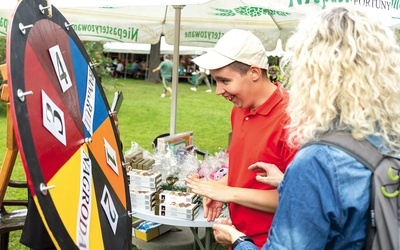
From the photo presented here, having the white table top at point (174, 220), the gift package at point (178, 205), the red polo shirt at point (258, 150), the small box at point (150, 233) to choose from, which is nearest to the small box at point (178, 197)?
the gift package at point (178, 205)

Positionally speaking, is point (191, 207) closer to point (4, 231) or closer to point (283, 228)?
point (4, 231)

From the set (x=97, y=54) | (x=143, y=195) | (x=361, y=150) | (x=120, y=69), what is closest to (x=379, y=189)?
(x=361, y=150)

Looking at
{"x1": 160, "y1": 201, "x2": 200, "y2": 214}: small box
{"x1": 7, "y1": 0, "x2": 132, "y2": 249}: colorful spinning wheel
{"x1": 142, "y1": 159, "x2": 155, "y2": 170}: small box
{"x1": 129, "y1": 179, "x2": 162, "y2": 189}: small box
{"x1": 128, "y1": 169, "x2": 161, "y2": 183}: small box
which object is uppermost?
{"x1": 7, "y1": 0, "x2": 132, "y2": 249}: colorful spinning wheel

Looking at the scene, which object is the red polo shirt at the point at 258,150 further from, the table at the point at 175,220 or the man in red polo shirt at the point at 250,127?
the table at the point at 175,220

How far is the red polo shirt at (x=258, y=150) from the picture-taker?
5.78 feet

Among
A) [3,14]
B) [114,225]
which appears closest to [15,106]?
[114,225]

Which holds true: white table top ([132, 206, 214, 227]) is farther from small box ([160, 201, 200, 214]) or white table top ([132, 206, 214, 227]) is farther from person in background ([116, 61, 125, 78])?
person in background ([116, 61, 125, 78])

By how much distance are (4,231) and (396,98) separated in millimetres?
2492

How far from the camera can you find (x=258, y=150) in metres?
1.80

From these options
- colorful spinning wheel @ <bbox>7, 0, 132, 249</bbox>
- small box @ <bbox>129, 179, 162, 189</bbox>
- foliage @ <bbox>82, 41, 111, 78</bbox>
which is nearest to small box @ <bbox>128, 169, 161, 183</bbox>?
small box @ <bbox>129, 179, 162, 189</bbox>

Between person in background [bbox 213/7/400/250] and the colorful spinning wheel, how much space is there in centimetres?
57

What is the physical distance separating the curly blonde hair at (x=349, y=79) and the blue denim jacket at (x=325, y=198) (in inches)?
3.0

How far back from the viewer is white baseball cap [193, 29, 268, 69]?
1.81 meters

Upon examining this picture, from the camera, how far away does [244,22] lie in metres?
4.93
